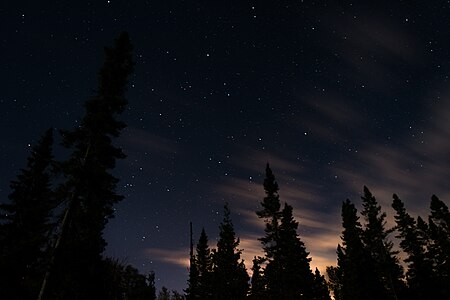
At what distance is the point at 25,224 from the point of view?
24750 millimetres

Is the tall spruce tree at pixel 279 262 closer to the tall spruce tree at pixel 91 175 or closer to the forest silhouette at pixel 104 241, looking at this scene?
the forest silhouette at pixel 104 241

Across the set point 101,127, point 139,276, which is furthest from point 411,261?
point 101,127

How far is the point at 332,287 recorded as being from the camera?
87688mm

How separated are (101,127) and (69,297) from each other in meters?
13.0

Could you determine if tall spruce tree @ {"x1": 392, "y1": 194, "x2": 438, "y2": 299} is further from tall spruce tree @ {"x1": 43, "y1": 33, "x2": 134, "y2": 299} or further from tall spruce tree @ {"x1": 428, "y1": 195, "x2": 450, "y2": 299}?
tall spruce tree @ {"x1": 43, "y1": 33, "x2": 134, "y2": 299}

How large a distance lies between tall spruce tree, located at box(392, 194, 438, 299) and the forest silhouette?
0.43 ft

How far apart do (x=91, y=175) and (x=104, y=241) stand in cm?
921

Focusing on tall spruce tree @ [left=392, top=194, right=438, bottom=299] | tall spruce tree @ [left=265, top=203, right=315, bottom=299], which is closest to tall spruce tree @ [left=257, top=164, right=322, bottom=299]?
tall spruce tree @ [left=265, top=203, right=315, bottom=299]

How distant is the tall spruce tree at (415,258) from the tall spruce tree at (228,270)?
2117 centimetres

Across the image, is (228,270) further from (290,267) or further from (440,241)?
(440,241)

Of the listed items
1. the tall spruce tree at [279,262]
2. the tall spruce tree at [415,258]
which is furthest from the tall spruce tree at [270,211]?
the tall spruce tree at [415,258]

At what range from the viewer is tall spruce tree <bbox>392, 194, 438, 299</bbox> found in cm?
4256

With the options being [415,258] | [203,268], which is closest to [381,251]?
[415,258]

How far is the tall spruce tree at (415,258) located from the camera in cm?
4256
